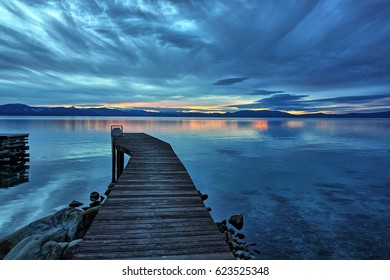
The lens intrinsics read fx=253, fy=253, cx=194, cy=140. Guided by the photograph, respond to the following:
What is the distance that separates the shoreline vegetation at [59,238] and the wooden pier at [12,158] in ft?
49.1

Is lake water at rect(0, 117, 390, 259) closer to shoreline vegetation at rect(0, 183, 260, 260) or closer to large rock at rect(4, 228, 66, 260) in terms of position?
shoreline vegetation at rect(0, 183, 260, 260)

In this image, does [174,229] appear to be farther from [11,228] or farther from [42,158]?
[42,158]

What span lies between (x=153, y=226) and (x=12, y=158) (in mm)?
27631

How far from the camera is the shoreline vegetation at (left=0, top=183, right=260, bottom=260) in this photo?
20.8 feet

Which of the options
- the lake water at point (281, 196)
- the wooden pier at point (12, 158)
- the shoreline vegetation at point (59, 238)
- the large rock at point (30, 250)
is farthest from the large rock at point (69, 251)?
the wooden pier at point (12, 158)

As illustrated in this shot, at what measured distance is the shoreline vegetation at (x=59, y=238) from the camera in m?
6.35

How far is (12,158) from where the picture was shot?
86.3 ft

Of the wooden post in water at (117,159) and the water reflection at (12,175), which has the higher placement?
the wooden post in water at (117,159)

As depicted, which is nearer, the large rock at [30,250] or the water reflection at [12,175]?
the large rock at [30,250]

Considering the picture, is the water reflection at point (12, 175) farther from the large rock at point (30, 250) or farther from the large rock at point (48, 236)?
the large rock at point (30, 250)
